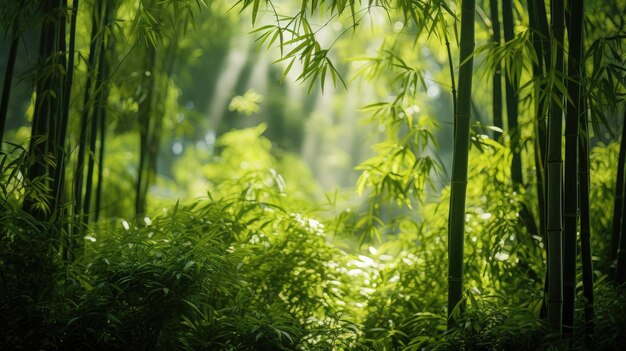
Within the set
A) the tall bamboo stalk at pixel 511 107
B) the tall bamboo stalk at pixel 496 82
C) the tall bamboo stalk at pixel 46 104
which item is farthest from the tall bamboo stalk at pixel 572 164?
the tall bamboo stalk at pixel 46 104

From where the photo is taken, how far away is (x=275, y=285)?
7.84ft

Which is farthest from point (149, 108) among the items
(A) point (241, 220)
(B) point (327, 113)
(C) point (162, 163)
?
(C) point (162, 163)

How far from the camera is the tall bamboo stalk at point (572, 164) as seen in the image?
1847 mm

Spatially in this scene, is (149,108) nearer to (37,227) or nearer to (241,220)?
(241,220)

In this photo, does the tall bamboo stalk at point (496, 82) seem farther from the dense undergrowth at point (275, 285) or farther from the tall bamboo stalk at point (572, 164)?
the tall bamboo stalk at point (572, 164)

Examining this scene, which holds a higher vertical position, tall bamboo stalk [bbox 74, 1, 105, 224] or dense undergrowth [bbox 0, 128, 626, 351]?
tall bamboo stalk [bbox 74, 1, 105, 224]

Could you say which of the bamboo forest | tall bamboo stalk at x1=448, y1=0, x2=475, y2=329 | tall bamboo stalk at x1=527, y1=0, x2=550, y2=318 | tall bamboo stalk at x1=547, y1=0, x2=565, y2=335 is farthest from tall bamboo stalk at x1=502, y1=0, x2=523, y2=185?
tall bamboo stalk at x1=547, y1=0, x2=565, y2=335

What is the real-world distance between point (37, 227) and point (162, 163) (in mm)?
11772

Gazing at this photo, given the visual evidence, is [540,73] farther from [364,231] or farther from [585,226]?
[364,231]

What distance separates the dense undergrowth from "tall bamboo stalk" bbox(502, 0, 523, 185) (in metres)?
0.07

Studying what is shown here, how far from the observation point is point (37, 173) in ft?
7.66

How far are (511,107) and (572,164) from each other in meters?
0.73

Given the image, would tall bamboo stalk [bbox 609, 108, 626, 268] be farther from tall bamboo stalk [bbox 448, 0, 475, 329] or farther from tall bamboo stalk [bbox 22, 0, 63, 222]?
tall bamboo stalk [bbox 22, 0, 63, 222]

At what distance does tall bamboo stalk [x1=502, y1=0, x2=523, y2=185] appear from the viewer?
2.37 m
